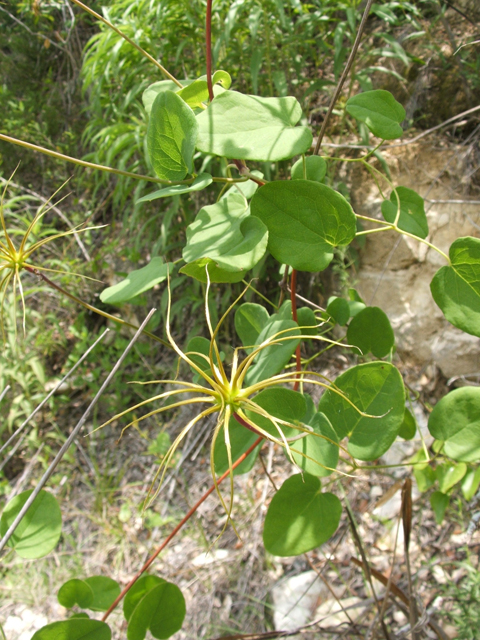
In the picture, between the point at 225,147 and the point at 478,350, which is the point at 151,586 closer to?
the point at 225,147

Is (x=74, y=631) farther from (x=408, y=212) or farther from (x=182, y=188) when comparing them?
(x=408, y=212)

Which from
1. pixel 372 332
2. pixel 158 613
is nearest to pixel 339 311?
pixel 372 332

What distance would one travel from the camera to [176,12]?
176cm

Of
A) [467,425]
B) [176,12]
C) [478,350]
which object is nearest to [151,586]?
[467,425]

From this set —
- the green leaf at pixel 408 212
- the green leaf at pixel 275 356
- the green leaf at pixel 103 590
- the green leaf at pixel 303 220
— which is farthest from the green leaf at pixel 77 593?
the green leaf at pixel 408 212

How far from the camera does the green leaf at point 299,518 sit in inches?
16.5

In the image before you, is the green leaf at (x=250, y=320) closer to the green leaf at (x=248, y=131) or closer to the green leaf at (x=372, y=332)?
the green leaf at (x=372, y=332)

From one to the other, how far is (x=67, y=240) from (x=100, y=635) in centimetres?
257

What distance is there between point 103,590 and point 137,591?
5cm

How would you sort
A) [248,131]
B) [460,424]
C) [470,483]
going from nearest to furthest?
[248,131] → [460,424] → [470,483]

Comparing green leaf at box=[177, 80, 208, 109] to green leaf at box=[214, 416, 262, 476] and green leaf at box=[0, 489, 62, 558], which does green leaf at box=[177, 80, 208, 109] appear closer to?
green leaf at box=[214, 416, 262, 476]

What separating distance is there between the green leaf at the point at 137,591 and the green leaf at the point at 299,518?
0.17 m

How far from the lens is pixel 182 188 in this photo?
0.39 metres

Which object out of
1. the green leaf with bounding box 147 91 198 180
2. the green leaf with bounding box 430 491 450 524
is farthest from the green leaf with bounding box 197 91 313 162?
the green leaf with bounding box 430 491 450 524
